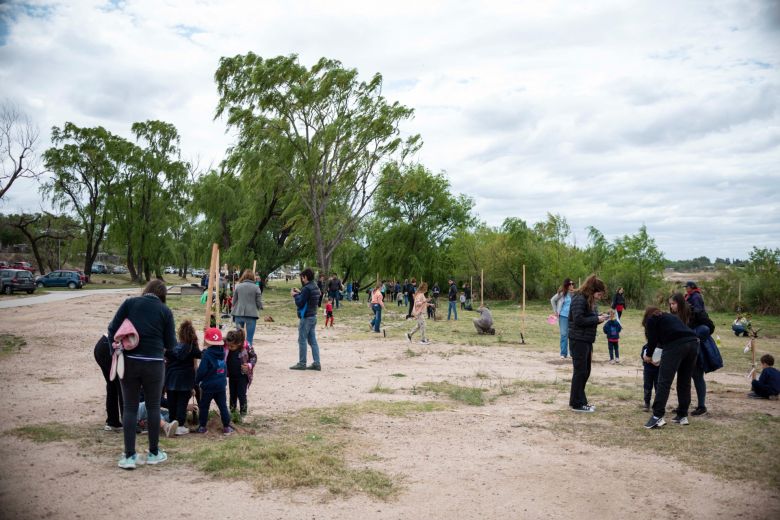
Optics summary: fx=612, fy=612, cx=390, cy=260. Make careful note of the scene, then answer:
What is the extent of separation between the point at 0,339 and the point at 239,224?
2751 centimetres

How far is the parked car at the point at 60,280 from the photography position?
43219 millimetres

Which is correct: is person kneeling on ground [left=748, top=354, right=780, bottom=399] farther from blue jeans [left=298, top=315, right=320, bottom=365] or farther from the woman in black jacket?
blue jeans [left=298, top=315, right=320, bottom=365]

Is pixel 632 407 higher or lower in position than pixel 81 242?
lower

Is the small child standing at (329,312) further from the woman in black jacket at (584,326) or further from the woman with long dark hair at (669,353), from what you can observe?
the woman with long dark hair at (669,353)

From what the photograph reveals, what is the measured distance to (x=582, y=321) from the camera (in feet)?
27.6

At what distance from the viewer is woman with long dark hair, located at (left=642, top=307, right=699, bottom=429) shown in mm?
7652

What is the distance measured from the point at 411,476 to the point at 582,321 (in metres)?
3.78

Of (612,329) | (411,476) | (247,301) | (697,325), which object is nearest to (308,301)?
(247,301)

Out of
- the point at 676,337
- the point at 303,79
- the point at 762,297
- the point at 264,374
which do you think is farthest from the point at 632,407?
the point at 762,297

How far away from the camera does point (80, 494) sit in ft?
16.4

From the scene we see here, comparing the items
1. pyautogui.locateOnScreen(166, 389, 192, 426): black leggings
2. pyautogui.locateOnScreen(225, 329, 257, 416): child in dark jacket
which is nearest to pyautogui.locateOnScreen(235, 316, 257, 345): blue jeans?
pyautogui.locateOnScreen(225, 329, 257, 416): child in dark jacket

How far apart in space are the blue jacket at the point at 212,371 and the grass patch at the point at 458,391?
3936mm

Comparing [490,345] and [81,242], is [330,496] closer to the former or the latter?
[490,345]

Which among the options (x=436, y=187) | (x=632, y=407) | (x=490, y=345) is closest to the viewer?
(x=632, y=407)
